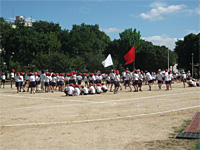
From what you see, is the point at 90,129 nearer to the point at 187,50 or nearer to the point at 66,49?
the point at 66,49

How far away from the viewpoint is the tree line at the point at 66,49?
1810 inches

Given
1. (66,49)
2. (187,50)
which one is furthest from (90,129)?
(187,50)

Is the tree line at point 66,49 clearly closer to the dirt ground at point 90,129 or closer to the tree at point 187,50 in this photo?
the tree at point 187,50

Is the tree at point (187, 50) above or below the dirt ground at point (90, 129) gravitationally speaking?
above

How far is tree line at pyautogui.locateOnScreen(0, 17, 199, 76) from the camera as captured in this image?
46.0 m

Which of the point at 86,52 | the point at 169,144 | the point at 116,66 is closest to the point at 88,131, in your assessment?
the point at 169,144

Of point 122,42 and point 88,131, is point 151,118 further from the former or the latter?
point 122,42

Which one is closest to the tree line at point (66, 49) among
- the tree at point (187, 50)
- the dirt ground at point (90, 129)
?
the tree at point (187, 50)

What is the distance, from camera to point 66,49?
209ft

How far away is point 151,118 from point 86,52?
186 ft

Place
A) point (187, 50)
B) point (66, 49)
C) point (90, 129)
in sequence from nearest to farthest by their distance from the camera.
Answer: point (90, 129) → point (66, 49) → point (187, 50)

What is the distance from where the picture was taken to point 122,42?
226ft

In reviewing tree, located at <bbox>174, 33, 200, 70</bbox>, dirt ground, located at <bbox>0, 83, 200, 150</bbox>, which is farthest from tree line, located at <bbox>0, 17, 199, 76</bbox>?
dirt ground, located at <bbox>0, 83, 200, 150</bbox>

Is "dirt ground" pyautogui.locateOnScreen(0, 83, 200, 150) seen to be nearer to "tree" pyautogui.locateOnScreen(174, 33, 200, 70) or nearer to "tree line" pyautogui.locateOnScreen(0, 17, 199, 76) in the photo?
"tree line" pyautogui.locateOnScreen(0, 17, 199, 76)
